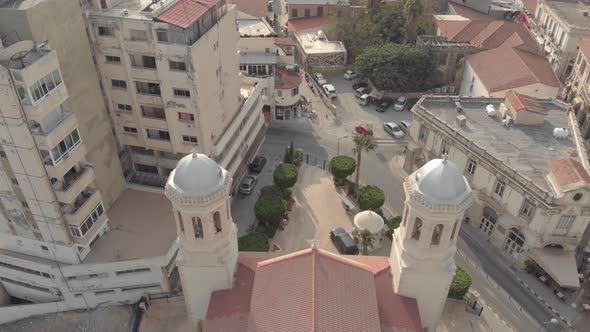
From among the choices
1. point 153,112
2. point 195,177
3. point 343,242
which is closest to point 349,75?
point 343,242

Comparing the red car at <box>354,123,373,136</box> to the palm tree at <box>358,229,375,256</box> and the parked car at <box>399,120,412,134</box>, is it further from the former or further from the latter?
the palm tree at <box>358,229,375,256</box>

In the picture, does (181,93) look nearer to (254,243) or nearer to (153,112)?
(153,112)

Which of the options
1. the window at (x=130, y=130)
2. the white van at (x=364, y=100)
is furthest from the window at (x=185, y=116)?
the white van at (x=364, y=100)

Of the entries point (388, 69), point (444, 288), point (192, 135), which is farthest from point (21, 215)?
point (388, 69)

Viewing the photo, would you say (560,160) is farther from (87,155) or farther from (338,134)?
(87,155)

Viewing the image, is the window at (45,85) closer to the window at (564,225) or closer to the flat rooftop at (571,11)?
the window at (564,225)

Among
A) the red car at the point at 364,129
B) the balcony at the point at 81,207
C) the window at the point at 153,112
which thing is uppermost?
the window at the point at 153,112
